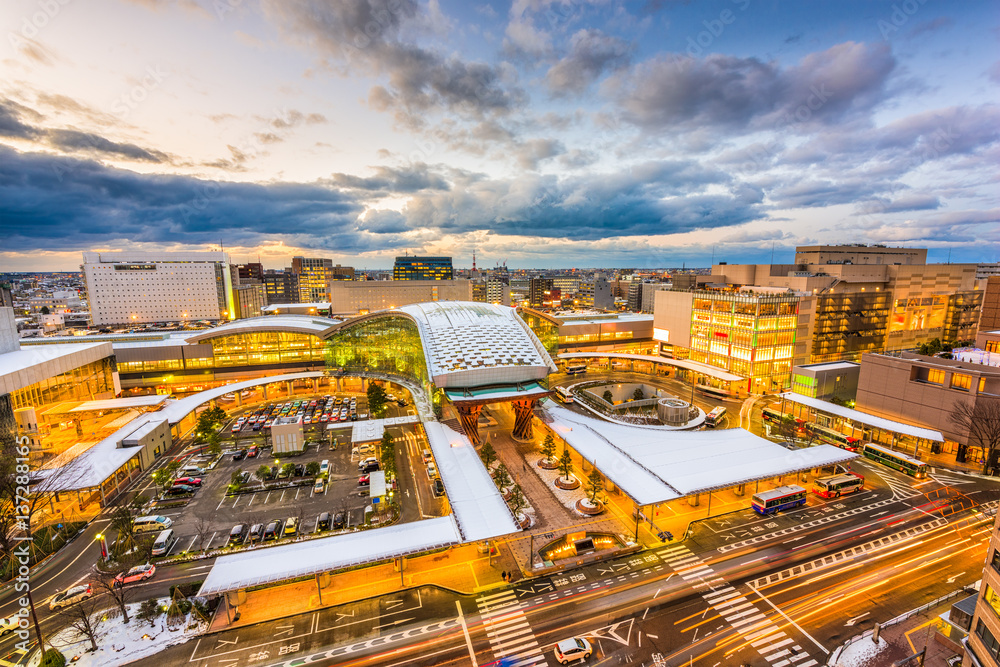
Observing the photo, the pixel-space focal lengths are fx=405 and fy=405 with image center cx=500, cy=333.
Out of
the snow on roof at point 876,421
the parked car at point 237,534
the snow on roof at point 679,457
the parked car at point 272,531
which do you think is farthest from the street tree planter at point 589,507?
the snow on roof at point 876,421

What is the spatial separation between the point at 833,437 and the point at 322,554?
5704cm

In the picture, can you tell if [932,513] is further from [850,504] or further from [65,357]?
[65,357]

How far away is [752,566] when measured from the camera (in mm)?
29281

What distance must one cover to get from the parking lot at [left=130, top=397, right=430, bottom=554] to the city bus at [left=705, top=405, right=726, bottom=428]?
39.2 m

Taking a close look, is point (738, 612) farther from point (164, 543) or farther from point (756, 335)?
point (756, 335)

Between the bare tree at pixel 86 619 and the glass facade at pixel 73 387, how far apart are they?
34.2m

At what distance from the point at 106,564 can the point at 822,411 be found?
7552 centimetres

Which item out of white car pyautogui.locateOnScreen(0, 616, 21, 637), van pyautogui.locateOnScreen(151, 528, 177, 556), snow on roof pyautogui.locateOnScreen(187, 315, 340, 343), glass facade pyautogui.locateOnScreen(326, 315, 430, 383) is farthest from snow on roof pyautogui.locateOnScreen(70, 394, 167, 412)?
white car pyautogui.locateOnScreen(0, 616, 21, 637)

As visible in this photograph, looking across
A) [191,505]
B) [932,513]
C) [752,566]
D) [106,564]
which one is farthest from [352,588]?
[932,513]

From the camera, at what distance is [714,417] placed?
56.8 meters

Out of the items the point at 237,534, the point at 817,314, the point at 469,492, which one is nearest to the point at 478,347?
the point at 469,492

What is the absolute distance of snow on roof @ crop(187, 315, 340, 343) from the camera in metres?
74.8

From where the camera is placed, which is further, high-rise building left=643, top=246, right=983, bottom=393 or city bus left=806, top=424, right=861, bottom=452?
high-rise building left=643, top=246, right=983, bottom=393

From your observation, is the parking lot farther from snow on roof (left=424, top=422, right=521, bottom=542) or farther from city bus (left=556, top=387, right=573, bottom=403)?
city bus (left=556, top=387, right=573, bottom=403)
